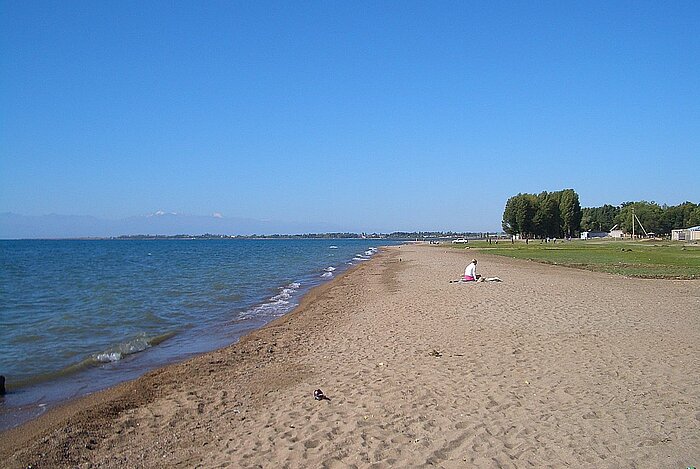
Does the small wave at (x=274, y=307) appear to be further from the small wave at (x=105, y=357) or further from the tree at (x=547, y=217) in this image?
the tree at (x=547, y=217)

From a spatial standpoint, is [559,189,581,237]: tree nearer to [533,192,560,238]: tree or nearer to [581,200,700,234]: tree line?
[533,192,560,238]: tree

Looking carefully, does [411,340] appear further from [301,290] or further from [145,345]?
[301,290]

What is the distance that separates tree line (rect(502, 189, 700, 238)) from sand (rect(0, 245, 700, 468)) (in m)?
97.2

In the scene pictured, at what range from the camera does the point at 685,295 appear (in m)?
19.0

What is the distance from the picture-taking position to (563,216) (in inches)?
4540

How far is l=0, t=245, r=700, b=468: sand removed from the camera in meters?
5.73

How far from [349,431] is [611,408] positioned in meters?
3.49

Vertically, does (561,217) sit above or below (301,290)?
above

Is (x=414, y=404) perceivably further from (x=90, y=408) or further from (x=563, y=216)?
(x=563, y=216)

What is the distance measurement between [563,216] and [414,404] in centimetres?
11809

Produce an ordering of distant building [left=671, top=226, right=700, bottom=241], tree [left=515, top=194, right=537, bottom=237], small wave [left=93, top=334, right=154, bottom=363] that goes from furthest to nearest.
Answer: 1. tree [left=515, top=194, right=537, bottom=237]
2. distant building [left=671, top=226, right=700, bottom=241]
3. small wave [left=93, top=334, right=154, bottom=363]

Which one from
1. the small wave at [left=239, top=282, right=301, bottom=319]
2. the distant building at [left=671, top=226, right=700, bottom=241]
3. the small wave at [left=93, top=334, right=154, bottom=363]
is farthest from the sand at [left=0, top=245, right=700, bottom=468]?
the distant building at [left=671, top=226, right=700, bottom=241]

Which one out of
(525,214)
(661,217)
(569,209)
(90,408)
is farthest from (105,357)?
(661,217)

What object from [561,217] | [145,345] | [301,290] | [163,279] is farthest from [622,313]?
[561,217]
